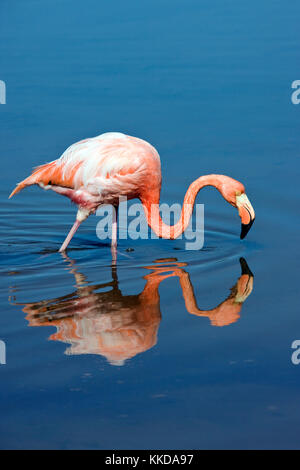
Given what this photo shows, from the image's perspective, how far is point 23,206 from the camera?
941 centimetres

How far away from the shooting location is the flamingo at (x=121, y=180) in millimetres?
7824

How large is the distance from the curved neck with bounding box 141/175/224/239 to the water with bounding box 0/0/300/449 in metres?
0.20

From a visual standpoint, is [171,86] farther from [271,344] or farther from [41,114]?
[271,344]

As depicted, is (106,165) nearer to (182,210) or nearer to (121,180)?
(121,180)

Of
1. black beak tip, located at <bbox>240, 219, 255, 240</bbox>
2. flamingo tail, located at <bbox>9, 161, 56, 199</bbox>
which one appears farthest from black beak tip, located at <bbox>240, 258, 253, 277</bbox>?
flamingo tail, located at <bbox>9, 161, 56, 199</bbox>

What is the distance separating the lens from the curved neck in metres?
7.88

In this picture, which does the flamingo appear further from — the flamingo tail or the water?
the water

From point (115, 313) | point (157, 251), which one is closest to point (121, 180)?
point (157, 251)

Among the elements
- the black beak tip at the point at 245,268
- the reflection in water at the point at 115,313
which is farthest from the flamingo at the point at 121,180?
the reflection in water at the point at 115,313

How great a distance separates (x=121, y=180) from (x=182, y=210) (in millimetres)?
667

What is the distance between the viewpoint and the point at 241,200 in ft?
25.1

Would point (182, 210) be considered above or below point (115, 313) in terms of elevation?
above
